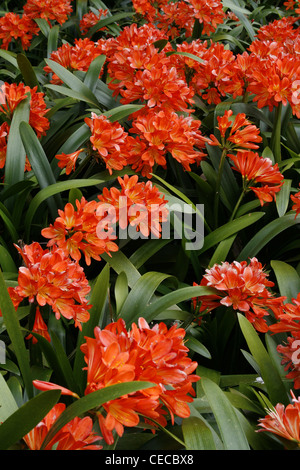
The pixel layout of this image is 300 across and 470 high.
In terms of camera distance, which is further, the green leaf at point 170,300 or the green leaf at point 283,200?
the green leaf at point 283,200

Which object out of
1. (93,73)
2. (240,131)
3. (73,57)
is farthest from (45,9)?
(240,131)

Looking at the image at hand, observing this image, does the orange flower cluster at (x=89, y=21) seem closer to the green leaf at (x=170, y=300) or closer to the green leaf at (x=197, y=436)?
the green leaf at (x=170, y=300)

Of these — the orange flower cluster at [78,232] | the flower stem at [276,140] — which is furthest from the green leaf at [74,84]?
the orange flower cluster at [78,232]

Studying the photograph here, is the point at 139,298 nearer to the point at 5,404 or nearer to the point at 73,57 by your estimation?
the point at 5,404

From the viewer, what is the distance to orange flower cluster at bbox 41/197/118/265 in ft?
3.62

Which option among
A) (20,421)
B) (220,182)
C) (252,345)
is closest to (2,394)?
(20,421)

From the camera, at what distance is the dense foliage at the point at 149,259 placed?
794 millimetres

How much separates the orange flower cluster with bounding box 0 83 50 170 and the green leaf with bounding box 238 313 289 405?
0.94 metres

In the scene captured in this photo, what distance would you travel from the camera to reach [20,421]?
27.5 inches

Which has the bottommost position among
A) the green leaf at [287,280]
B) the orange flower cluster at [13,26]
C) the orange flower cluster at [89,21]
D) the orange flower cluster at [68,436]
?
the green leaf at [287,280]

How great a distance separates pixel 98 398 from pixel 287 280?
0.80 m

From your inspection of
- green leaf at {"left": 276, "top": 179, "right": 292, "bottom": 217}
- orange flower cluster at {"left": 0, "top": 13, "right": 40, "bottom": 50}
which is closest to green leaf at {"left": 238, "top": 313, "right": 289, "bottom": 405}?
green leaf at {"left": 276, "top": 179, "right": 292, "bottom": 217}

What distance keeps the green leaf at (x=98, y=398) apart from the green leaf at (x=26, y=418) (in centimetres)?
4

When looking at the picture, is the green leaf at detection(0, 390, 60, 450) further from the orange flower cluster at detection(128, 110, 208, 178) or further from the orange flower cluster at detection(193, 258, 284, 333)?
the orange flower cluster at detection(128, 110, 208, 178)
